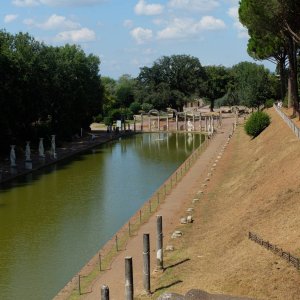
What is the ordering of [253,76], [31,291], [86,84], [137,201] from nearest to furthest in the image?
[31,291], [137,201], [86,84], [253,76]

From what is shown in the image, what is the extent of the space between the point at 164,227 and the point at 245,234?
19.3ft

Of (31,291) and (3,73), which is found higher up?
(3,73)

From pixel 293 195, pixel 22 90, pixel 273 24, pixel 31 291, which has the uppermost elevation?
pixel 273 24

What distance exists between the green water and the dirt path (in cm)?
180

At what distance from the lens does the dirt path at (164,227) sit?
17.3 metres

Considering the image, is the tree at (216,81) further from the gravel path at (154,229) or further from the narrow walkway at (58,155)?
the gravel path at (154,229)

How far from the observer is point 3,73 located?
44531 mm

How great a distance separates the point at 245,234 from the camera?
62.3ft

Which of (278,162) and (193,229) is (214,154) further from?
(193,229)

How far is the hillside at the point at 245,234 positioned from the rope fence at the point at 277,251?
147mm

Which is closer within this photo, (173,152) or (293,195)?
(293,195)

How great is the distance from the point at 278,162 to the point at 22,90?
26020 millimetres

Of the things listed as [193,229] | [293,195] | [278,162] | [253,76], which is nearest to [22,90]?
[278,162]

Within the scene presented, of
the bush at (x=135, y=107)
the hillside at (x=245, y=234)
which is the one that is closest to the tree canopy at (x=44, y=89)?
the hillside at (x=245, y=234)
